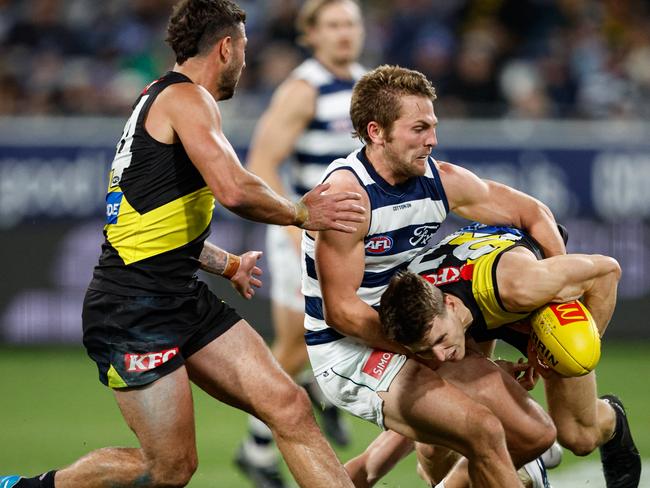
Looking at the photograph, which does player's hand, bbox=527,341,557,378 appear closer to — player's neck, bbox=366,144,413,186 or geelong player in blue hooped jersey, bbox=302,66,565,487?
geelong player in blue hooped jersey, bbox=302,66,565,487

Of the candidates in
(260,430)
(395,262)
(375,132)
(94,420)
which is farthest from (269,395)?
(94,420)

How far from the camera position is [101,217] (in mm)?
11383

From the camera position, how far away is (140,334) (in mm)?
5297

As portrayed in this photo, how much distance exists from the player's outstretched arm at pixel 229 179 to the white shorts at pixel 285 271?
256 centimetres

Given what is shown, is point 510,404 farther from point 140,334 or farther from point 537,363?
point 140,334

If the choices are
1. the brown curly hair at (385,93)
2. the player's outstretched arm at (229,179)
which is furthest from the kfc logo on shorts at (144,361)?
the brown curly hair at (385,93)

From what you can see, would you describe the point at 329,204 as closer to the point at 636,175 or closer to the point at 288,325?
the point at 288,325

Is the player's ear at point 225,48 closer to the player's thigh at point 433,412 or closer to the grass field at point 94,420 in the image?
the player's thigh at point 433,412

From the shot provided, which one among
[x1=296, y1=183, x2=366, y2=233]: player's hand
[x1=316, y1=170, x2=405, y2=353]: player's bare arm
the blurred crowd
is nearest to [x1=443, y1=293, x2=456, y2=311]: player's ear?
[x1=316, y1=170, x2=405, y2=353]: player's bare arm

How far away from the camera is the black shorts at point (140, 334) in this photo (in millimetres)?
5266

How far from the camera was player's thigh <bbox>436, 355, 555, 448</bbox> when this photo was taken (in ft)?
18.0

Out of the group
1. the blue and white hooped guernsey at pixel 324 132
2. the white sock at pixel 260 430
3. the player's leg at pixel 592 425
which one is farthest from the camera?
the blue and white hooped guernsey at pixel 324 132

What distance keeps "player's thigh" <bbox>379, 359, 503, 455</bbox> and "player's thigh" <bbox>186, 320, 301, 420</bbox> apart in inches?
19.1

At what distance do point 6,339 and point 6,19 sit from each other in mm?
4109
